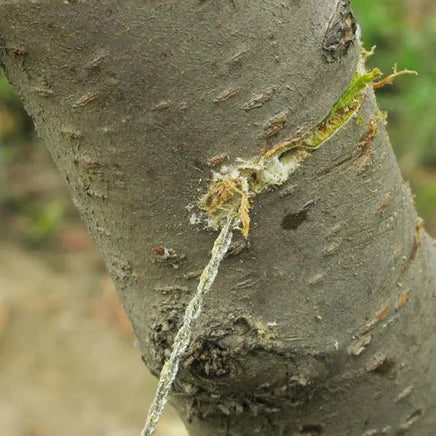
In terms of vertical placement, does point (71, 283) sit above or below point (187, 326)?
above

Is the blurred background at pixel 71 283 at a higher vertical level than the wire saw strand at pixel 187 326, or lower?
higher

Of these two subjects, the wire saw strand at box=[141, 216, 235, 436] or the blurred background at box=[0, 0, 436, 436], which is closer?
the wire saw strand at box=[141, 216, 235, 436]

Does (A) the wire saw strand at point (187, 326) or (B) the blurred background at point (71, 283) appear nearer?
(A) the wire saw strand at point (187, 326)

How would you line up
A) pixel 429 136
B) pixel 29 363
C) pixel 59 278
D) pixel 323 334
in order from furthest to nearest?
pixel 429 136 → pixel 59 278 → pixel 29 363 → pixel 323 334

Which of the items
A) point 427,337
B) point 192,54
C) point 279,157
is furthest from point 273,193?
point 427,337

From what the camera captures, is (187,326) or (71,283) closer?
(187,326)

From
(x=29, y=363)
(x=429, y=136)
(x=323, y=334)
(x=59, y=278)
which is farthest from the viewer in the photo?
(x=429, y=136)

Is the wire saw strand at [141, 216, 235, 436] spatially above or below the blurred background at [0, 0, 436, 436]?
below

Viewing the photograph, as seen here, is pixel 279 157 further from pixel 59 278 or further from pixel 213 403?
pixel 59 278
